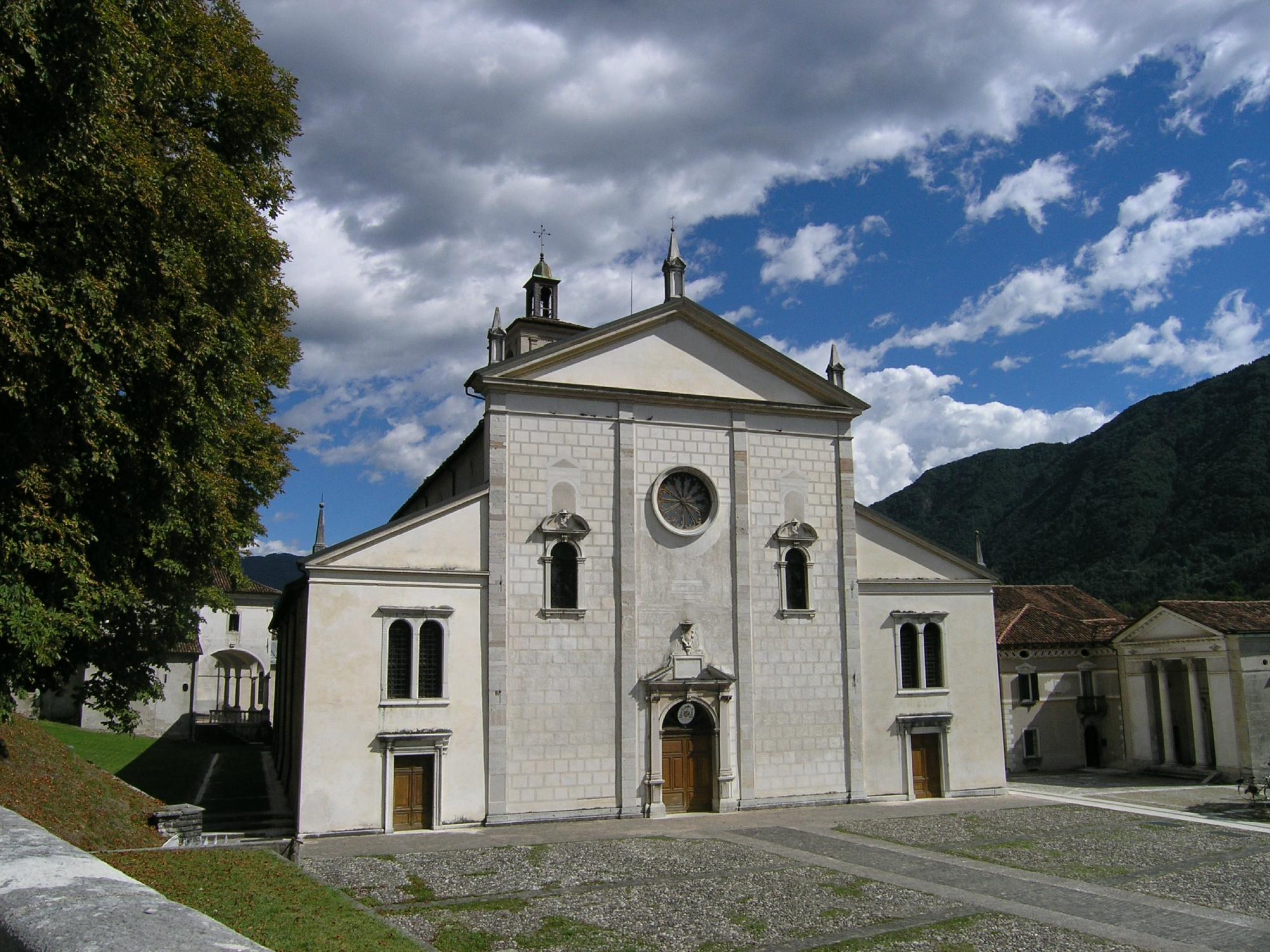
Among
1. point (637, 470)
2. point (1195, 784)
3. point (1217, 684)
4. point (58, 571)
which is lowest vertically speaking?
point (1195, 784)

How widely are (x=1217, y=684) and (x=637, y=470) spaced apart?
21.2 m

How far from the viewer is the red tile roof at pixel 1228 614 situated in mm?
30969

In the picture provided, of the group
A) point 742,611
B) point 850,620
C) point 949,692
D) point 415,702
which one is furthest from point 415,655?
point 949,692

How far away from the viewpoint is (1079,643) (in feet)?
117

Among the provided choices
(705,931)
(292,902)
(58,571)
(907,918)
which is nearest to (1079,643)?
(907,918)

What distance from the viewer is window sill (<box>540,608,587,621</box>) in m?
23.4

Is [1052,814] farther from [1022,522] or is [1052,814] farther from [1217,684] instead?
[1022,522]

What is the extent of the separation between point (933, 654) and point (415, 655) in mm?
14497

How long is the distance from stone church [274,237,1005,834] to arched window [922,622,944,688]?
0.06m

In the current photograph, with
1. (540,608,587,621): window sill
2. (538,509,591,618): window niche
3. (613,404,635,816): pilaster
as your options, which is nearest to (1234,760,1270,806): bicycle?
(613,404,635,816): pilaster

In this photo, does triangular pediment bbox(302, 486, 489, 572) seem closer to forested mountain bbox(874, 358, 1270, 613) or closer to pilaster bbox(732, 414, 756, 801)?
pilaster bbox(732, 414, 756, 801)

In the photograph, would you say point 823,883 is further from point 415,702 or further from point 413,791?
point 415,702

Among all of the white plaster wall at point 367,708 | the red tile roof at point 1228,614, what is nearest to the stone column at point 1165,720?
the red tile roof at point 1228,614

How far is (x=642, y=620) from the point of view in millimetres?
24297
